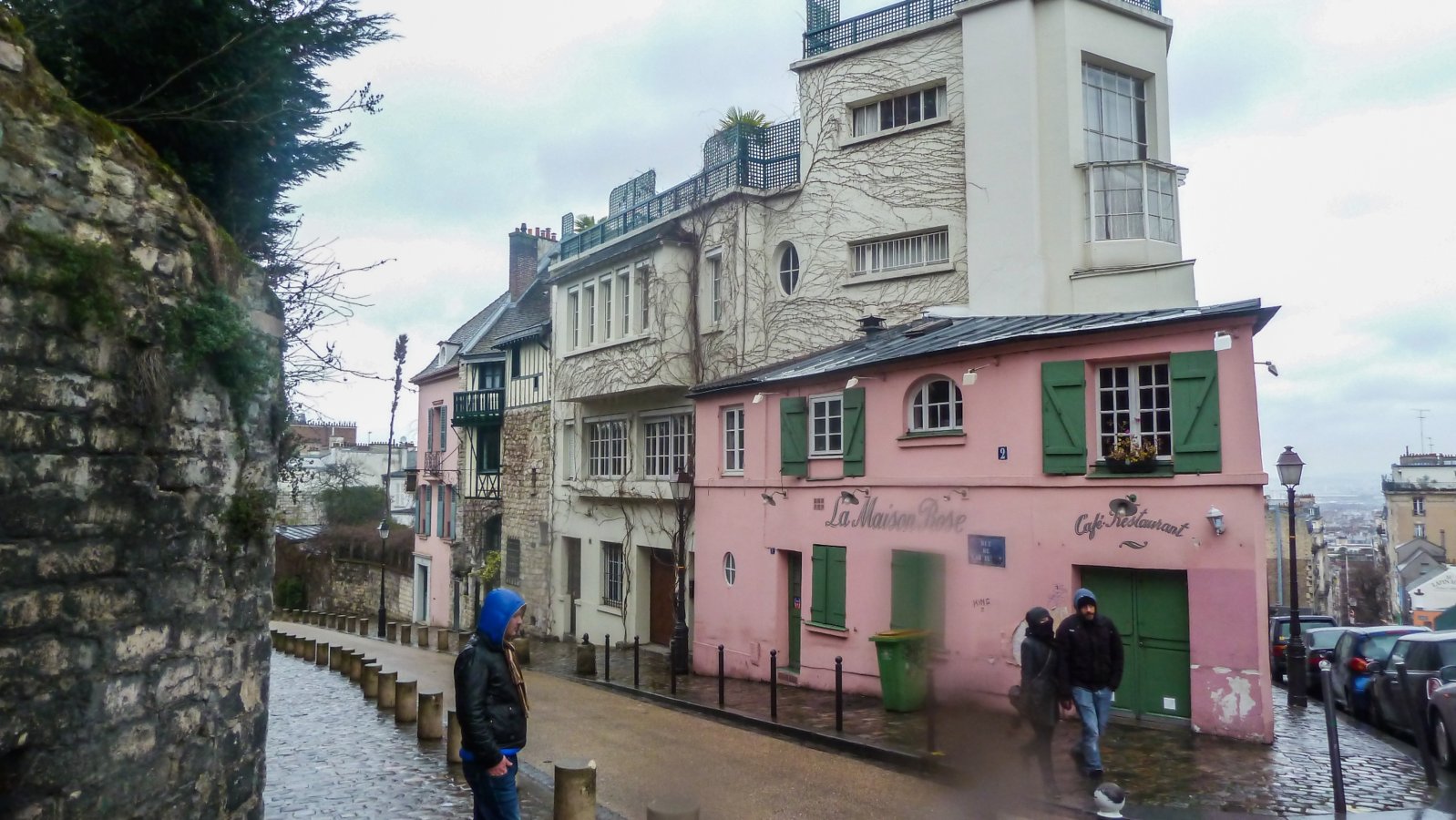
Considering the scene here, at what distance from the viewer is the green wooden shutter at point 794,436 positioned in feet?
51.6

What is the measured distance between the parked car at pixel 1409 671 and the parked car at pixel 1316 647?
3053 millimetres

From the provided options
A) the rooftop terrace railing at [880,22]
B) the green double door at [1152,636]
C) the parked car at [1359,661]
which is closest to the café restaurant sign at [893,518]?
the green double door at [1152,636]

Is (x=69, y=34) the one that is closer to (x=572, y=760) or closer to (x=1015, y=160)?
(x=572, y=760)

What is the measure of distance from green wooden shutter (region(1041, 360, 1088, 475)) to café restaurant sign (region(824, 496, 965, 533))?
62.2 inches

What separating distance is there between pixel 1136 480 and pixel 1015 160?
807 cm

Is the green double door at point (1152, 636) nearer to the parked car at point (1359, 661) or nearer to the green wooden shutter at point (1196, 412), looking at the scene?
the green wooden shutter at point (1196, 412)

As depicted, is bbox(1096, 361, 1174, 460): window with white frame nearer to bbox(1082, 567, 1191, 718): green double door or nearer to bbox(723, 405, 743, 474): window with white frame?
bbox(1082, 567, 1191, 718): green double door

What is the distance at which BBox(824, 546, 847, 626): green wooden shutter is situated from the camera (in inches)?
581

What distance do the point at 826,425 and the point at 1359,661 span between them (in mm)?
8029

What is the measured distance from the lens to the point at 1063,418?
12.1 meters

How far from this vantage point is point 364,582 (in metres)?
41.0

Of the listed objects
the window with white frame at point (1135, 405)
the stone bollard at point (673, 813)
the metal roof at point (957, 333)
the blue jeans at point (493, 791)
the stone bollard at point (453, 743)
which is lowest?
the stone bollard at point (453, 743)

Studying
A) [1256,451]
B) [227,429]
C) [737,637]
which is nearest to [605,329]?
[737,637]

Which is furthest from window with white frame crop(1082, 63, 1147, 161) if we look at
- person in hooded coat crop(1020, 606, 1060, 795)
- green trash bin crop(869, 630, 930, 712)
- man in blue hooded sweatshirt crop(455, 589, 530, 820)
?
man in blue hooded sweatshirt crop(455, 589, 530, 820)
